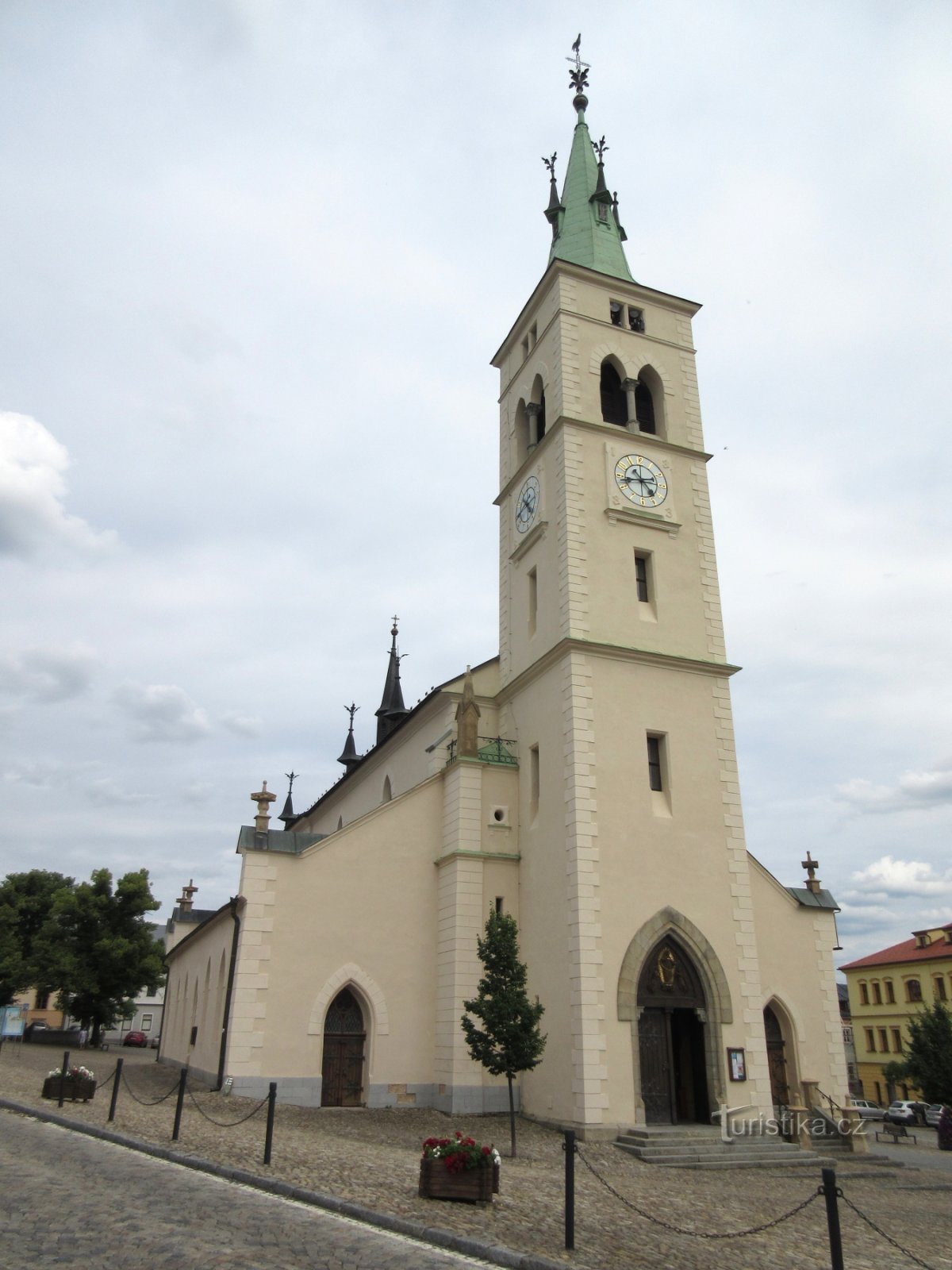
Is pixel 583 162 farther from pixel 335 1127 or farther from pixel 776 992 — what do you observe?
pixel 335 1127

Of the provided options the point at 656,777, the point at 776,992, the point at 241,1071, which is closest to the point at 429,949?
the point at 241,1071

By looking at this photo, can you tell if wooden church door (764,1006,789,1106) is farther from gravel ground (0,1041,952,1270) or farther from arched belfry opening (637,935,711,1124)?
gravel ground (0,1041,952,1270)

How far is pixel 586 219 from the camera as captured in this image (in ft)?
105

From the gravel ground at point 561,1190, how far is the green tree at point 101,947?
24.5 m

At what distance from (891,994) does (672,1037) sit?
4968 centimetres

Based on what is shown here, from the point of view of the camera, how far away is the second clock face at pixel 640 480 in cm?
2619

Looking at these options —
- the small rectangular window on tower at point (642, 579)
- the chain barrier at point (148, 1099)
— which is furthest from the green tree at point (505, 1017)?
the small rectangular window on tower at point (642, 579)

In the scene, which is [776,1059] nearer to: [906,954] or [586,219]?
[586,219]

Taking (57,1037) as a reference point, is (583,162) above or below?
above

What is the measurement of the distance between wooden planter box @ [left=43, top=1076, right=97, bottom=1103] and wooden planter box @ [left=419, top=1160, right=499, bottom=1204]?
35.3ft

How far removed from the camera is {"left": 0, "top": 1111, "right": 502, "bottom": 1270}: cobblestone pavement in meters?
8.08

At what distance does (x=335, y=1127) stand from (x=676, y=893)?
29.2ft

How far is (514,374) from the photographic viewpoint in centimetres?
3134

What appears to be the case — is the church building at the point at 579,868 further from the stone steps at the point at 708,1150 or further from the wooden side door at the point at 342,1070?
the stone steps at the point at 708,1150
